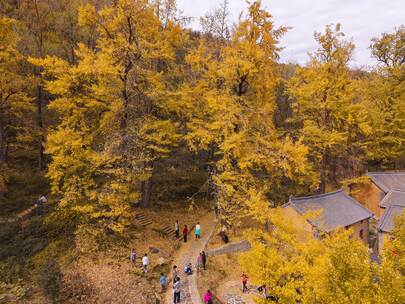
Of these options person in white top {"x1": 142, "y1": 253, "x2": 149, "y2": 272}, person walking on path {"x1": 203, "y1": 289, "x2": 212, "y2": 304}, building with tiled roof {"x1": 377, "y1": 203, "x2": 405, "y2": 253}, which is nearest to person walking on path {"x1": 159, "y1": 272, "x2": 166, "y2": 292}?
person in white top {"x1": 142, "y1": 253, "x2": 149, "y2": 272}

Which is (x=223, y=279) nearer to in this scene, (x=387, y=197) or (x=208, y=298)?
(x=208, y=298)

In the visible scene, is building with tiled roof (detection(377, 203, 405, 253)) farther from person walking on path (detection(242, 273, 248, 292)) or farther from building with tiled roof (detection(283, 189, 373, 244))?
person walking on path (detection(242, 273, 248, 292))

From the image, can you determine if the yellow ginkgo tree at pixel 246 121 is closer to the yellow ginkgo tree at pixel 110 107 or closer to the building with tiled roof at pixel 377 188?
the yellow ginkgo tree at pixel 110 107

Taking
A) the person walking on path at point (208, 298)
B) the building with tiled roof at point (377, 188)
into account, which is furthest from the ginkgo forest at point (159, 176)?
the building with tiled roof at point (377, 188)

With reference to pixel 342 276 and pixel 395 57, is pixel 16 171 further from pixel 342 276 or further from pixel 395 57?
pixel 395 57

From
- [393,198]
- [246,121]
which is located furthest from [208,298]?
[393,198]

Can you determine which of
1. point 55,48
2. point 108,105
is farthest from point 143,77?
point 55,48
